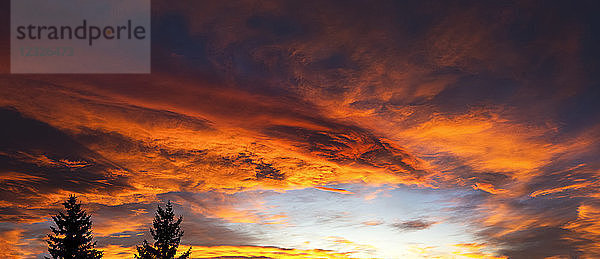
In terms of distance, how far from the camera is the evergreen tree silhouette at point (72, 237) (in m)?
22.8

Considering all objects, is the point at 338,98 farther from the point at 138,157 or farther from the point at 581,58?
the point at 138,157

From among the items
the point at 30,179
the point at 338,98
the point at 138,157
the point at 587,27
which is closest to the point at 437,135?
the point at 338,98

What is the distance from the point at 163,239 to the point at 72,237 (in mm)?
5428

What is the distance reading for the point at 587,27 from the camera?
1195 centimetres

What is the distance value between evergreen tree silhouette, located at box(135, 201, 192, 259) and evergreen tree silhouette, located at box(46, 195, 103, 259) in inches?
114

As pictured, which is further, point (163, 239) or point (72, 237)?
point (163, 239)

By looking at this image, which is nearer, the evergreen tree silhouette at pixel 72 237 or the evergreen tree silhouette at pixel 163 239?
the evergreen tree silhouette at pixel 72 237

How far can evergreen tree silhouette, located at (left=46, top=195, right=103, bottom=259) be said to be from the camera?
22.8 metres

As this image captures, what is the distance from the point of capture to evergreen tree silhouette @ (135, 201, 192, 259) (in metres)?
24.5

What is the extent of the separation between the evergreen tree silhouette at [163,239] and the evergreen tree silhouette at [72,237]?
9.49ft

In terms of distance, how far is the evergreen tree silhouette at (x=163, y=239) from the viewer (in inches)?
963

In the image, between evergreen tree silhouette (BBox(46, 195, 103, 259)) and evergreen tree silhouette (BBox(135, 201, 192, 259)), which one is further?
evergreen tree silhouette (BBox(135, 201, 192, 259))

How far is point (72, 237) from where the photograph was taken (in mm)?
23266

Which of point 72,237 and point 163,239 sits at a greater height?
point 72,237
